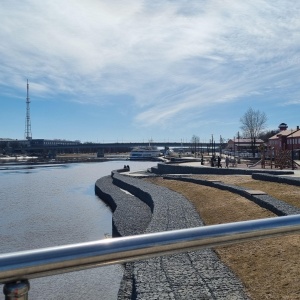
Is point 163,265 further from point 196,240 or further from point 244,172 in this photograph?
point 244,172

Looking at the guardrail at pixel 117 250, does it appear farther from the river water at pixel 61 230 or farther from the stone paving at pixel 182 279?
the stone paving at pixel 182 279

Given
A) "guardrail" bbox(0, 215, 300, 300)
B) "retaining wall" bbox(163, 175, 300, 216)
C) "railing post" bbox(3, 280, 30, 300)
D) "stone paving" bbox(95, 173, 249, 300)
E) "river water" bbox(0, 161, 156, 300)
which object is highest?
"guardrail" bbox(0, 215, 300, 300)

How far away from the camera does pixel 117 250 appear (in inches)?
48.2

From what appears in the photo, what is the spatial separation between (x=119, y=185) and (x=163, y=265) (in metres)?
26.2

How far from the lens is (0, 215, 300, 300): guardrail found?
1095mm

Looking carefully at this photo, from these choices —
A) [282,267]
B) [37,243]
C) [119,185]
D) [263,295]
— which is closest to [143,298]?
[263,295]

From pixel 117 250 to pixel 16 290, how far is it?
1.04 ft

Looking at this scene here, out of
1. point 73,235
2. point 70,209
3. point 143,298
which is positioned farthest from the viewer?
point 70,209

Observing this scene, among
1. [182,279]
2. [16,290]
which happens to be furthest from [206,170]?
[16,290]

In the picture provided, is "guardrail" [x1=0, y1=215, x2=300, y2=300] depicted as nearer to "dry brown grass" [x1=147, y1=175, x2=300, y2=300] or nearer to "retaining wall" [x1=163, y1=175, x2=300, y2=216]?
"dry brown grass" [x1=147, y1=175, x2=300, y2=300]

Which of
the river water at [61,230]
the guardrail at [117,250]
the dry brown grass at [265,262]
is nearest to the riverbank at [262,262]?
the dry brown grass at [265,262]

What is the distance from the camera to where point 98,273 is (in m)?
8.83

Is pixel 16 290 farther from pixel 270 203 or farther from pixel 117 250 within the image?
pixel 270 203

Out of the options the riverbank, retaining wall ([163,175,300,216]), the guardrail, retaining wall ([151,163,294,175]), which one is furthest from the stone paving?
retaining wall ([151,163,294,175])
